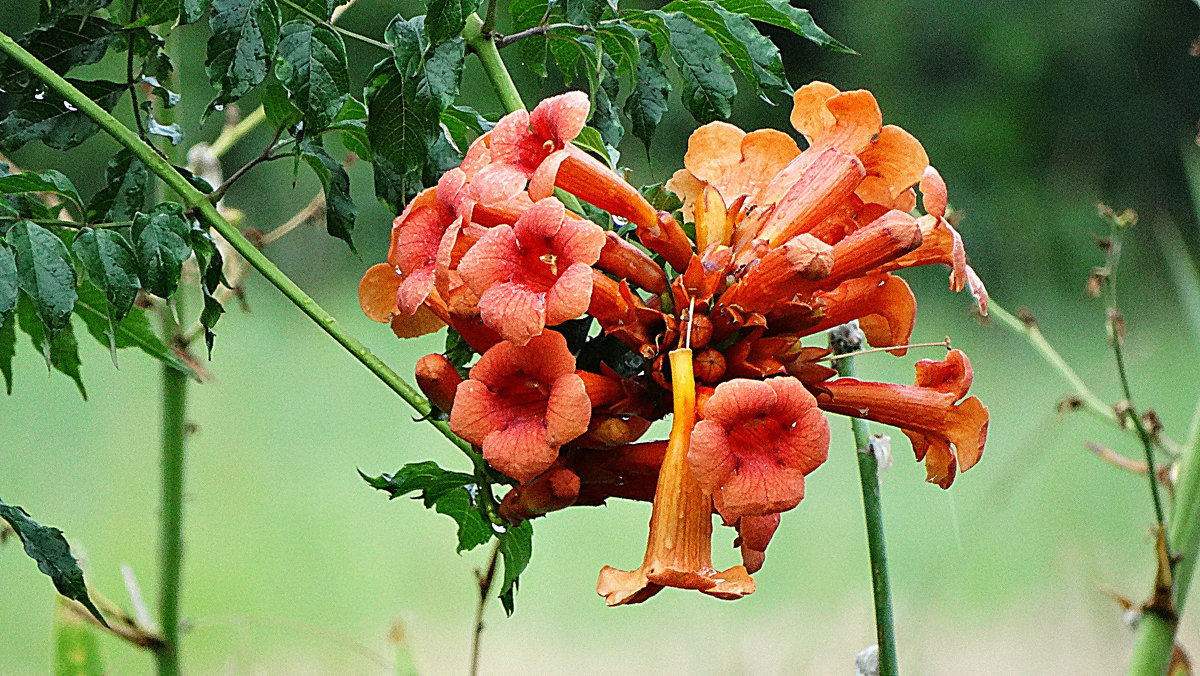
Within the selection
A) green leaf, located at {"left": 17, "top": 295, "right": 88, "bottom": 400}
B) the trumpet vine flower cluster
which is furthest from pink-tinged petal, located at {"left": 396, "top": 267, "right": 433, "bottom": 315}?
green leaf, located at {"left": 17, "top": 295, "right": 88, "bottom": 400}

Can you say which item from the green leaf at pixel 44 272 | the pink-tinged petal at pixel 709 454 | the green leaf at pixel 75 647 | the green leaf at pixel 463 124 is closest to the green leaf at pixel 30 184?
the green leaf at pixel 44 272

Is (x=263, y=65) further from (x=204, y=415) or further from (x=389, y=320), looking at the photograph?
(x=204, y=415)

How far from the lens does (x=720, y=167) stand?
1.03 feet

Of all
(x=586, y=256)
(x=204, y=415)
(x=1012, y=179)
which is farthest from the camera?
(x=1012, y=179)

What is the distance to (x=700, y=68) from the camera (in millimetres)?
328

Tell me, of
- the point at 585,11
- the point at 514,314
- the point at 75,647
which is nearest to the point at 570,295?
the point at 514,314

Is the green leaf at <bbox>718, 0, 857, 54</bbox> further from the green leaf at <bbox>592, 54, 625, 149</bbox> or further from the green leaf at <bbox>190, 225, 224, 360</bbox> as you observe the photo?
the green leaf at <bbox>190, 225, 224, 360</bbox>

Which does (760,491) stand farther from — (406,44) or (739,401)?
(406,44)

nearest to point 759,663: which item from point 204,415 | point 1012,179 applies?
point 204,415

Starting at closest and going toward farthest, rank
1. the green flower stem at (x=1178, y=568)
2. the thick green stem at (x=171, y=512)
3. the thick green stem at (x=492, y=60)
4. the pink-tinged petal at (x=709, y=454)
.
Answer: the pink-tinged petal at (x=709, y=454), the thick green stem at (x=492, y=60), the green flower stem at (x=1178, y=568), the thick green stem at (x=171, y=512)

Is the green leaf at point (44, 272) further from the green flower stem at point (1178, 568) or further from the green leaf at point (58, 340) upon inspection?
the green flower stem at point (1178, 568)

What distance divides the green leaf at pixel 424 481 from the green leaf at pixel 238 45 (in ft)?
0.39

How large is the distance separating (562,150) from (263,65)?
10 cm

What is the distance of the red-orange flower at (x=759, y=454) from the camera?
0.73ft
